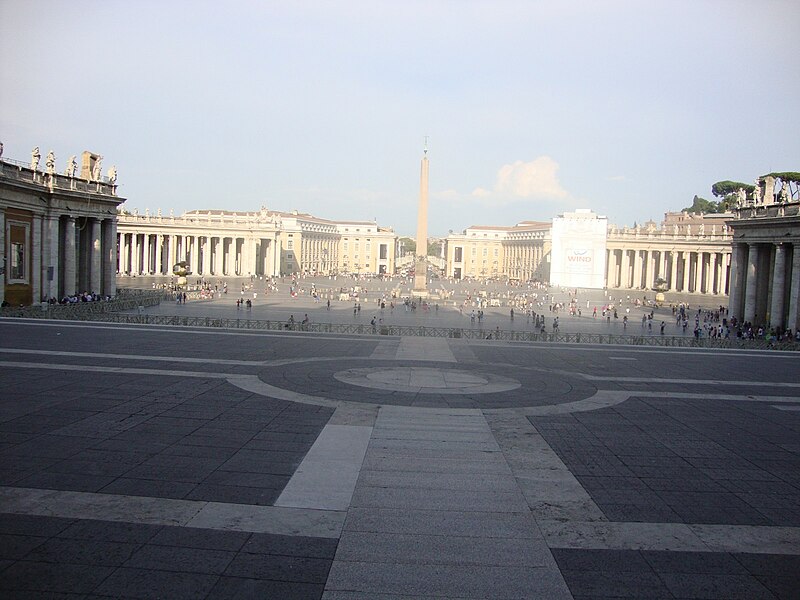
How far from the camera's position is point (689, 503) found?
34.9 feet

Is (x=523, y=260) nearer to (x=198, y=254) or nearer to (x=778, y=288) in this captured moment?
(x=198, y=254)

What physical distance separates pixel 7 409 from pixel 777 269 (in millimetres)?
44532

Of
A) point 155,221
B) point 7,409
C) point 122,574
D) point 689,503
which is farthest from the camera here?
point 155,221

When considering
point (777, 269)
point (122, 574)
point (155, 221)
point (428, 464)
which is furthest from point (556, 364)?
point (155, 221)

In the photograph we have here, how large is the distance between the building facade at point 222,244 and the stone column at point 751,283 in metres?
73.1

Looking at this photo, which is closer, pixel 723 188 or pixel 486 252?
pixel 723 188

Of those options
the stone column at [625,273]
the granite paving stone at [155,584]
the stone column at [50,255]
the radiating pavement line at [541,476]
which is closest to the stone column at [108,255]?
the stone column at [50,255]

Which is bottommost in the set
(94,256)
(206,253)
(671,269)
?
(94,256)

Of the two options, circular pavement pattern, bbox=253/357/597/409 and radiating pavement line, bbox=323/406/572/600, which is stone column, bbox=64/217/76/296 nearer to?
circular pavement pattern, bbox=253/357/597/409

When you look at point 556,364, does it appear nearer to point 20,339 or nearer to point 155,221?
point 20,339

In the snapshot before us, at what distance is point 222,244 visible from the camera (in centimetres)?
11231

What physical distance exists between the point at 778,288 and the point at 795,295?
247 cm

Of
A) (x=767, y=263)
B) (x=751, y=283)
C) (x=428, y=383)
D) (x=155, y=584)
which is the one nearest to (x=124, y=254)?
(x=751, y=283)

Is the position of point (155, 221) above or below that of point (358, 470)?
above
